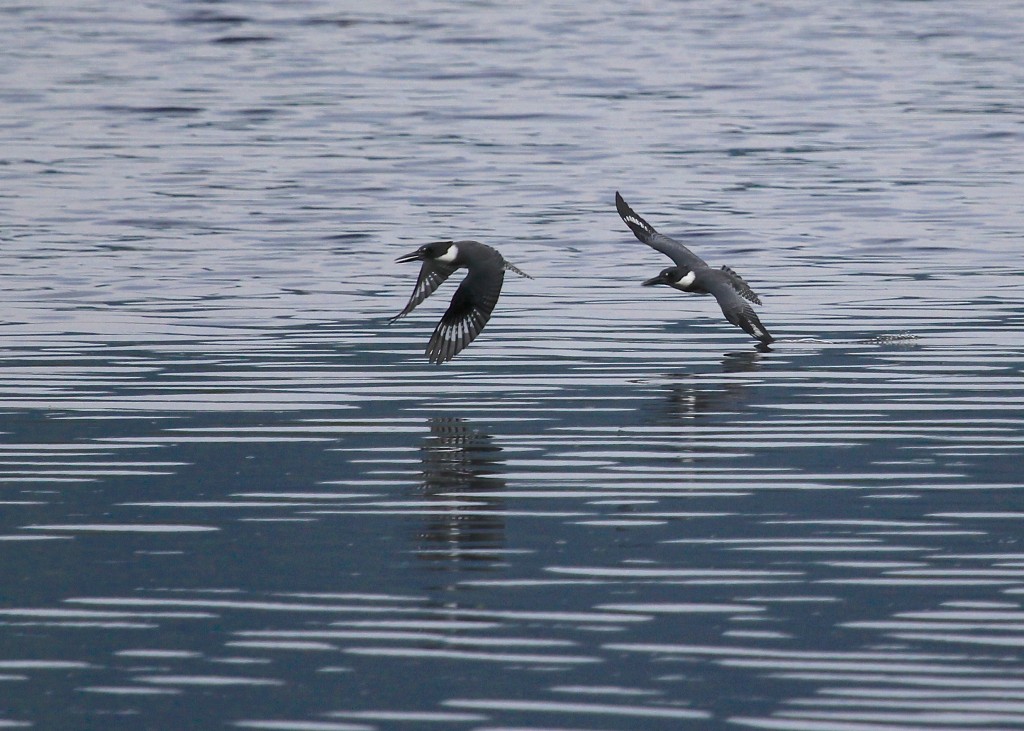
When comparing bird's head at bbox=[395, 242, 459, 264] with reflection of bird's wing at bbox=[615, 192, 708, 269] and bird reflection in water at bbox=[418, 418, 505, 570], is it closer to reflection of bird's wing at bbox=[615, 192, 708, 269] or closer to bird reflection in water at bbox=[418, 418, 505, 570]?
reflection of bird's wing at bbox=[615, 192, 708, 269]

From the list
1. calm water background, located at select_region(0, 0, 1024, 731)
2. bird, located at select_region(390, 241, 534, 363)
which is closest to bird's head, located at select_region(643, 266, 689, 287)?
calm water background, located at select_region(0, 0, 1024, 731)

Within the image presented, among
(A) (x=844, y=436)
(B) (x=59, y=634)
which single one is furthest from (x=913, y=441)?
(B) (x=59, y=634)

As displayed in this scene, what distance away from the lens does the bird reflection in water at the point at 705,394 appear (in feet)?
43.2

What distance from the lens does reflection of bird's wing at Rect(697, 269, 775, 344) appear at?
15.7 meters

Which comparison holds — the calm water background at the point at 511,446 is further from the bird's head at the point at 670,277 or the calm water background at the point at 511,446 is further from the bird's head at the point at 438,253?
the bird's head at the point at 438,253

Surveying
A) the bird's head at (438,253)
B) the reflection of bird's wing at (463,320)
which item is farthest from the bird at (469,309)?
the bird's head at (438,253)

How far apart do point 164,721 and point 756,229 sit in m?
18.0

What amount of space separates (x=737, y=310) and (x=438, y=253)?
84.4 inches

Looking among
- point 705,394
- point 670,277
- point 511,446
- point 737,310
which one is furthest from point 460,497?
point 670,277

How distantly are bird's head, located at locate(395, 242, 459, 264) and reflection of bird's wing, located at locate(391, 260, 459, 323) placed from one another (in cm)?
9

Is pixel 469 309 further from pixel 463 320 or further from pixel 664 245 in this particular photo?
pixel 664 245

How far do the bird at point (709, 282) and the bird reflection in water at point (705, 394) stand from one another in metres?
0.62

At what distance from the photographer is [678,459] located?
1169 centimetres

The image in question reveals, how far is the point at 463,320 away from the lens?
14695mm
